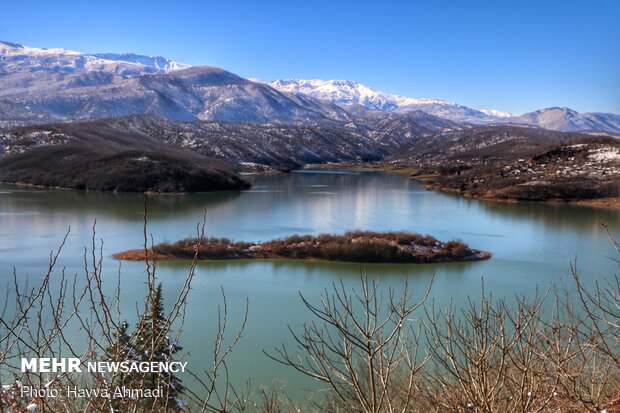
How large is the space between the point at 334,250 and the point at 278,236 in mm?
3981

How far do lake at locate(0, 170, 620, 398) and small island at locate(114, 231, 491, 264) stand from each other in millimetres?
659

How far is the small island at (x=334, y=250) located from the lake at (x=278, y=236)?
66cm

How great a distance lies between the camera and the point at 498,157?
77750 mm

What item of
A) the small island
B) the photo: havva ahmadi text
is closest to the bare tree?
the photo: havva ahmadi text

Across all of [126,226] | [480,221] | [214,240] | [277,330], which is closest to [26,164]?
[126,226]

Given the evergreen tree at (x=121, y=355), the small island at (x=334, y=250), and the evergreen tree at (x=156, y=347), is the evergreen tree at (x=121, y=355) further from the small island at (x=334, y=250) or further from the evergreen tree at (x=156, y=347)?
the small island at (x=334, y=250)

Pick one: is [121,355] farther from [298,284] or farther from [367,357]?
[298,284]

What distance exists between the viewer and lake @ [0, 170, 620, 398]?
11680mm

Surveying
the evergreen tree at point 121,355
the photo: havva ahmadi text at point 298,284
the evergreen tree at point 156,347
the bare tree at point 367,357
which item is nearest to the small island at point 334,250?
the photo: havva ahmadi text at point 298,284

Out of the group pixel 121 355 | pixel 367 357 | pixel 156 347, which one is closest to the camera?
pixel 156 347

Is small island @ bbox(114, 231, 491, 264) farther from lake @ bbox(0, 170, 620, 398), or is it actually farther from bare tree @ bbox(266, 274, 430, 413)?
bare tree @ bbox(266, 274, 430, 413)

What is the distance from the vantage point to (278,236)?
2253 centimetres

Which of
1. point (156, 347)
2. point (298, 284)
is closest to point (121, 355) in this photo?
point (156, 347)

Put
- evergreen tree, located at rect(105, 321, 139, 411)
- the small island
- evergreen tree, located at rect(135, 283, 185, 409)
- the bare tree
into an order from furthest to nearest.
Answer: the small island → the bare tree → evergreen tree, located at rect(105, 321, 139, 411) → evergreen tree, located at rect(135, 283, 185, 409)
